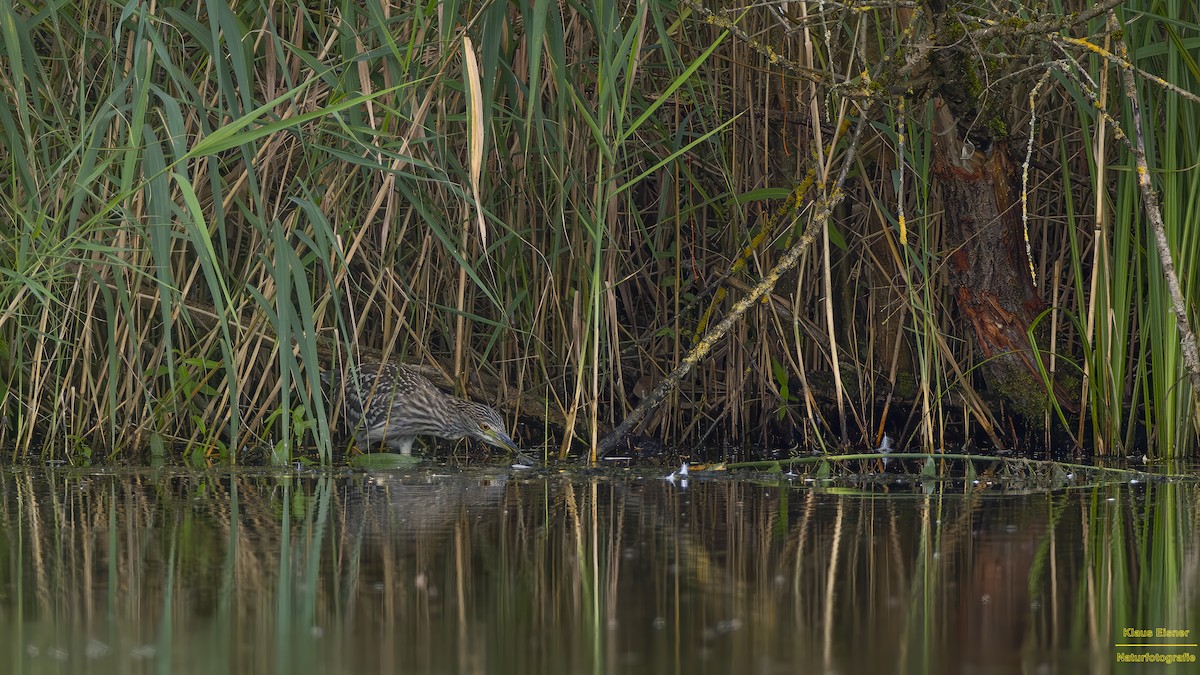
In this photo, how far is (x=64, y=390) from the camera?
4715 millimetres

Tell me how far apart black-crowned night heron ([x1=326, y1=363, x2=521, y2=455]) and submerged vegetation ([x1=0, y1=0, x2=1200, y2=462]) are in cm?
11

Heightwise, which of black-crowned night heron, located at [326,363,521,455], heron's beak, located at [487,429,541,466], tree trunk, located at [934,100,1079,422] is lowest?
heron's beak, located at [487,429,541,466]

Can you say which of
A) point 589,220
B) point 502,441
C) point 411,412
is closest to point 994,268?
point 589,220

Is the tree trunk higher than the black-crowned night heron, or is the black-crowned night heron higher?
the tree trunk

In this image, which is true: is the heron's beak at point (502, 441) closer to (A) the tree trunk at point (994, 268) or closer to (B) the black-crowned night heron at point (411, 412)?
(B) the black-crowned night heron at point (411, 412)

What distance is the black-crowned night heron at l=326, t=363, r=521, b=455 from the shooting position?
17.0 feet

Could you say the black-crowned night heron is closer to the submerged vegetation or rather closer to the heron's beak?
the heron's beak

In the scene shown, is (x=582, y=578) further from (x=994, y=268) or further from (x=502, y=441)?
(x=994, y=268)

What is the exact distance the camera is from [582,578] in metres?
2.81

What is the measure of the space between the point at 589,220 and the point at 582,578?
222 centimetres

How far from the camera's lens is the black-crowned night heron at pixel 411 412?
517 centimetres

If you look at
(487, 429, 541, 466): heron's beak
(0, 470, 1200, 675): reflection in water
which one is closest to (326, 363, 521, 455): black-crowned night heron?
(487, 429, 541, 466): heron's beak

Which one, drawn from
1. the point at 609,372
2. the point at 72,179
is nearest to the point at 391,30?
the point at 72,179

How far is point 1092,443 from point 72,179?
10.5 feet
